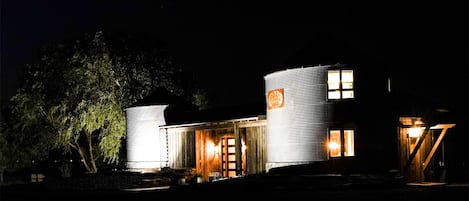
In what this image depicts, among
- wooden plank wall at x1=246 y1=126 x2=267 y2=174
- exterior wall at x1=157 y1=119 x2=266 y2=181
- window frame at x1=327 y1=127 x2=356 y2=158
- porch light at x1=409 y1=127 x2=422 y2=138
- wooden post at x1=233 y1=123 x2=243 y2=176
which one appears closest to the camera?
window frame at x1=327 y1=127 x2=356 y2=158

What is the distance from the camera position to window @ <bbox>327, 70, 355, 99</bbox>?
2573cm

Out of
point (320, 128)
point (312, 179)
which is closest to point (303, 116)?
point (320, 128)

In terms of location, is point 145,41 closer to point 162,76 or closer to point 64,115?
point 162,76

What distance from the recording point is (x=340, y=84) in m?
25.8

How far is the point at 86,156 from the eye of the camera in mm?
46406

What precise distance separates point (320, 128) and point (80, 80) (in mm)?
17697

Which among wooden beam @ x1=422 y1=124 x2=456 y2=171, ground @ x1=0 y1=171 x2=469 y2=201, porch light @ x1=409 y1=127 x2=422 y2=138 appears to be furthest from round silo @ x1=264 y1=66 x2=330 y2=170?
wooden beam @ x1=422 y1=124 x2=456 y2=171

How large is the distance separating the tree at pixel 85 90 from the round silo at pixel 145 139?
12.2 ft

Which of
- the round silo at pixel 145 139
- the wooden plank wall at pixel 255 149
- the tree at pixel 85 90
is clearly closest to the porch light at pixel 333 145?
the wooden plank wall at pixel 255 149

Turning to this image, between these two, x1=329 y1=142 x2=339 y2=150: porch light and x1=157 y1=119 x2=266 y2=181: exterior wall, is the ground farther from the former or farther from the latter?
x1=157 y1=119 x2=266 y2=181: exterior wall

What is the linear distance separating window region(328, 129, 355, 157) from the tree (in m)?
15.7

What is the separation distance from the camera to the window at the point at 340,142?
25.8 m

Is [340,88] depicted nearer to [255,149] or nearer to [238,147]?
[255,149]

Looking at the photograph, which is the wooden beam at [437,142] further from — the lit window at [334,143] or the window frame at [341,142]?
the lit window at [334,143]
